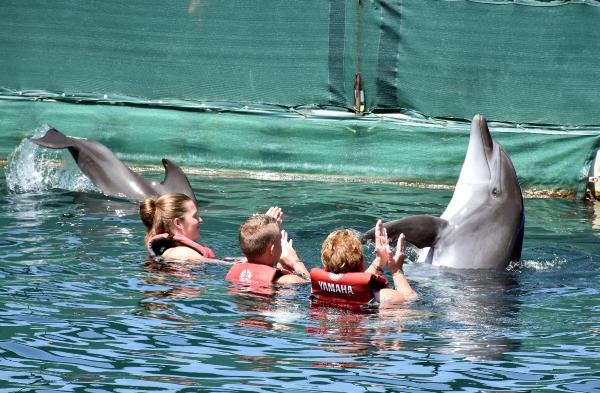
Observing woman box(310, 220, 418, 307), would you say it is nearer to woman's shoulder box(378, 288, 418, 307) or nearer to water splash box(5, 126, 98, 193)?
woman's shoulder box(378, 288, 418, 307)

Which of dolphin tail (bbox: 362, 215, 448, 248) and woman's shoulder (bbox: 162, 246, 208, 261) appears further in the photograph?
dolphin tail (bbox: 362, 215, 448, 248)

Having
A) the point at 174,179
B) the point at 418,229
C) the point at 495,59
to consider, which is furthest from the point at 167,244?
the point at 495,59

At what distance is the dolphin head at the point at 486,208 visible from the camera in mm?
8523

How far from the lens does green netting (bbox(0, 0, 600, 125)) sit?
40.6ft

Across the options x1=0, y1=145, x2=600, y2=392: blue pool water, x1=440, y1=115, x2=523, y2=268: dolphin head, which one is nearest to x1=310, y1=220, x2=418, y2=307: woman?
x1=0, y1=145, x2=600, y2=392: blue pool water

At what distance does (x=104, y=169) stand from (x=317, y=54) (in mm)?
2975

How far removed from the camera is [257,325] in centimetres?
638

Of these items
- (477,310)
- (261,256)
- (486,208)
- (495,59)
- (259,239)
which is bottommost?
(477,310)

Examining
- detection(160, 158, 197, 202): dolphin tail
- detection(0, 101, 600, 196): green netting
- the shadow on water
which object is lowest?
the shadow on water

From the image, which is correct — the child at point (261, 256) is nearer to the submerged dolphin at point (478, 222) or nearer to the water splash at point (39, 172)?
the submerged dolphin at point (478, 222)

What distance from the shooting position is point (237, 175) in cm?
1282

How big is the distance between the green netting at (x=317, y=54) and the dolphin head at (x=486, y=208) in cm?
343

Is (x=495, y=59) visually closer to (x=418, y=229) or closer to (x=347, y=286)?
(x=418, y=229)

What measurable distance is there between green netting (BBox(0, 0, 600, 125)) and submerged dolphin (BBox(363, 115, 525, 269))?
3.46 meters
